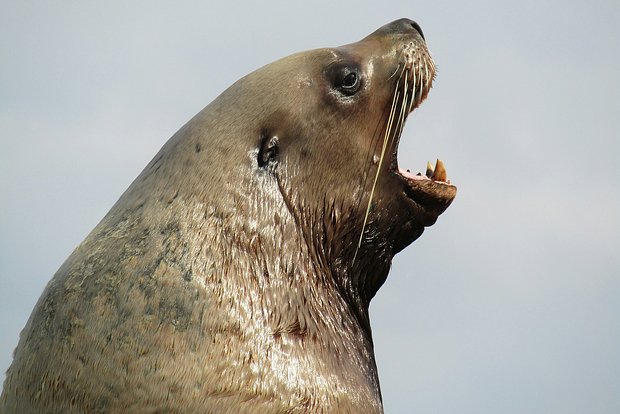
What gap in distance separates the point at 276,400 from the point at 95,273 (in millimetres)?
1492

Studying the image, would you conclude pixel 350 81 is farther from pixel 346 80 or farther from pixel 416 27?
pixel 416 27

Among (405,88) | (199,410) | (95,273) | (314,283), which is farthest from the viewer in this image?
(405,88)

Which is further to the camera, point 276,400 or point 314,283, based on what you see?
point 314,283

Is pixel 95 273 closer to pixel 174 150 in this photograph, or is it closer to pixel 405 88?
pixel 174 150

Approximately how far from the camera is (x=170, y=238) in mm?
7527

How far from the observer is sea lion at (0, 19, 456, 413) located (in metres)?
7.16

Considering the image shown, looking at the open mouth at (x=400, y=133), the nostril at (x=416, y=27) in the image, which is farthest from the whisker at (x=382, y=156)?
the nostril at (x=416, y=27)

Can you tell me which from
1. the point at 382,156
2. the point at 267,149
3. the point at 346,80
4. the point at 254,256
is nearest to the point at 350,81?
the point at 346,80

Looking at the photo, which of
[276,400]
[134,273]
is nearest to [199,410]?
[276,400]

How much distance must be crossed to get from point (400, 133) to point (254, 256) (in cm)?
184

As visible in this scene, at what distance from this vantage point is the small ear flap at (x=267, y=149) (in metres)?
8.04

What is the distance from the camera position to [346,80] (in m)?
8.52

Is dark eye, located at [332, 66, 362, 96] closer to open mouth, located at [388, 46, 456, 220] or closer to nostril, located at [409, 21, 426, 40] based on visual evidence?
open mouth, located at [388, 46, 456, 220]

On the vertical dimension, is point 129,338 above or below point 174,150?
below
